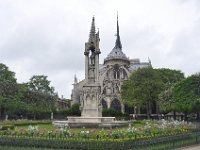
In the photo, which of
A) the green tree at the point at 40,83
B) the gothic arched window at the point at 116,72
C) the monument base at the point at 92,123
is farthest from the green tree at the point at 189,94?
the gothic arched window at the point at 116,72

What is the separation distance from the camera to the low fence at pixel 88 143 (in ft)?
52.5

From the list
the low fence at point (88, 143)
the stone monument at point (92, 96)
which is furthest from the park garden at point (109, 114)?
the stone monument at point (92, 96)

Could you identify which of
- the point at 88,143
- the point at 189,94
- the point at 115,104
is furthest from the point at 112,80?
the point at 88,143

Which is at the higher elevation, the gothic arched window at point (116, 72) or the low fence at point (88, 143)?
the gothic arched window at point (116, 72)

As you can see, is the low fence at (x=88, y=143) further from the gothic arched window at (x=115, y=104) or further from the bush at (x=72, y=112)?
the gothic arched window at (x=115, y=104)

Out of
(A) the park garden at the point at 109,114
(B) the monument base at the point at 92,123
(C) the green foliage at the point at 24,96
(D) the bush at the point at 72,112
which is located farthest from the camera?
(D) the bush at the point at 72,112

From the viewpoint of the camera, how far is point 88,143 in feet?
54.1

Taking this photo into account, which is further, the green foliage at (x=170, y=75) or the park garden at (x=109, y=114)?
the green foliage at (x=170, y=75)

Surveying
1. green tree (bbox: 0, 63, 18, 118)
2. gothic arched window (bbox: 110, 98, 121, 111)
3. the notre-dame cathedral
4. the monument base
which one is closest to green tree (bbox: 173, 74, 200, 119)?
the monument base

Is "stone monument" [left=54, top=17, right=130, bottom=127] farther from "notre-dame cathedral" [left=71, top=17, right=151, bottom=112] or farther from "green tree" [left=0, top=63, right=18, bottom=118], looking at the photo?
"notre-dame cathedral" [left=71, top=17, right=151, bottom=112]

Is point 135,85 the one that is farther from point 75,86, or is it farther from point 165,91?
point 75,86

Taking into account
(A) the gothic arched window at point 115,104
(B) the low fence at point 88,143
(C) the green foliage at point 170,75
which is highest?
(C) the green foliage at point 170,75

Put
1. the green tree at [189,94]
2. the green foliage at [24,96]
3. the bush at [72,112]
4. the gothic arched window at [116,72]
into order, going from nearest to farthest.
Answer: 1. the green tree at [189,94]
2. the green foliage at [24,96]
3. the bush at [72,112]
4. the gothic arched window at [116,72]

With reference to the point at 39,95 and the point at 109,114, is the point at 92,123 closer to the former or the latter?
the point at 109,114
